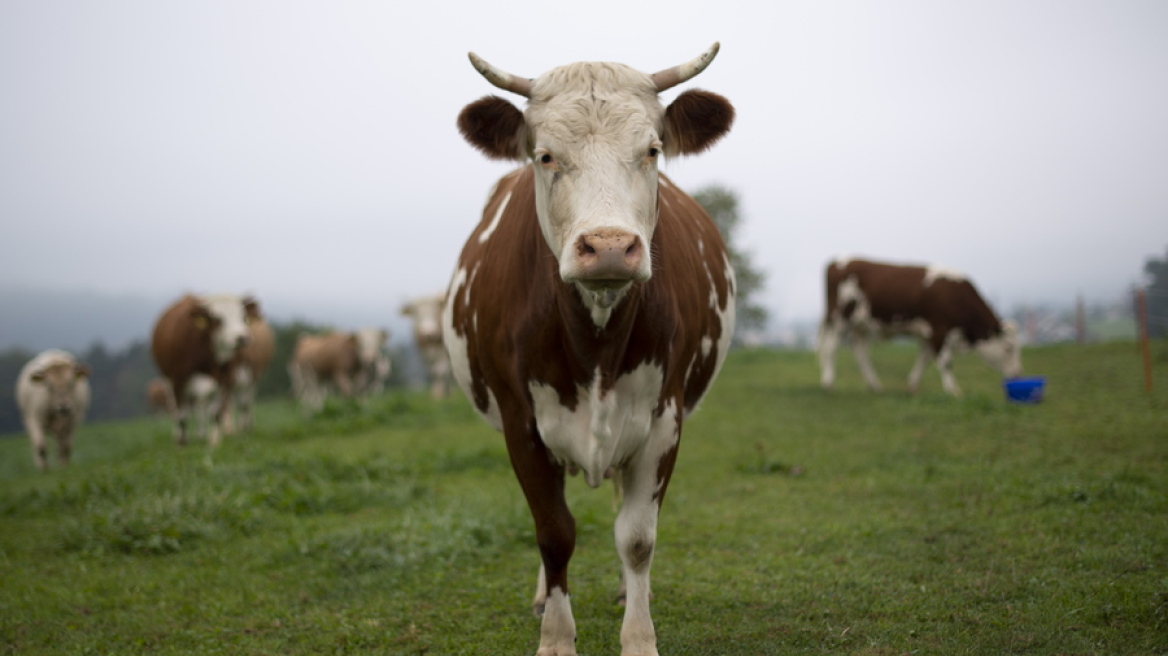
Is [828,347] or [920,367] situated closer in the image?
[920,367]

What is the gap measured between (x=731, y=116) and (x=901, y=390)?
12122 mm

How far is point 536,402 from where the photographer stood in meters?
3.53

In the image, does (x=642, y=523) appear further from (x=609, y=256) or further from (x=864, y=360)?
(x=864, y=360)

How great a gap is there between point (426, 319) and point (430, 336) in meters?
0.44

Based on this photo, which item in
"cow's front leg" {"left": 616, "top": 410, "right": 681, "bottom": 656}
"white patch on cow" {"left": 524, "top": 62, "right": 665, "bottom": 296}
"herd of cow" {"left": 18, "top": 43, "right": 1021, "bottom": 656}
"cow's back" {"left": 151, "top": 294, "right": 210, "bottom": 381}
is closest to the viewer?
"white patch on cow" {"left": 524, "top": 62, "right": 665, "bottom": 296}

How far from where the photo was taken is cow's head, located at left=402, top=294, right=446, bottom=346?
65.9 feet

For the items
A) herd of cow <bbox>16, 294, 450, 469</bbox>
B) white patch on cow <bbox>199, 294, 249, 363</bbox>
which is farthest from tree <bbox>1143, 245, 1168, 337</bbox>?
white patch on cow <bbox>199, 294, 249, 363</bbox>

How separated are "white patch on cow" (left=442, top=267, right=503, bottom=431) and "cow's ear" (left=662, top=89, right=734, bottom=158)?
1222 mm

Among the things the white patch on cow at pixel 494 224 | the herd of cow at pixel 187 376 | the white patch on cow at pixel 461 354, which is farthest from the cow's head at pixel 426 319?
the white patch on cow at pixel 494 224

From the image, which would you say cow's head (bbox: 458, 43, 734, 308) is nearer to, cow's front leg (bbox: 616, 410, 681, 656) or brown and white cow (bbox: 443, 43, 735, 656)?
brown and white cow (bbox: 443, 43, 735, 656)

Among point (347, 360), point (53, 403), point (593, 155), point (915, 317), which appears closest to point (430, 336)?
point (347, 360)

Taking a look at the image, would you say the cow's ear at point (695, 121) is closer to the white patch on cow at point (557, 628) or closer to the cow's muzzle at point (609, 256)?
the cow's muzzle at point (609, 256)

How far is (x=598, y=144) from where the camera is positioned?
3.06 meters

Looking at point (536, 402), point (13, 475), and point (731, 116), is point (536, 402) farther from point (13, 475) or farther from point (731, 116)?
point (13, 475)
